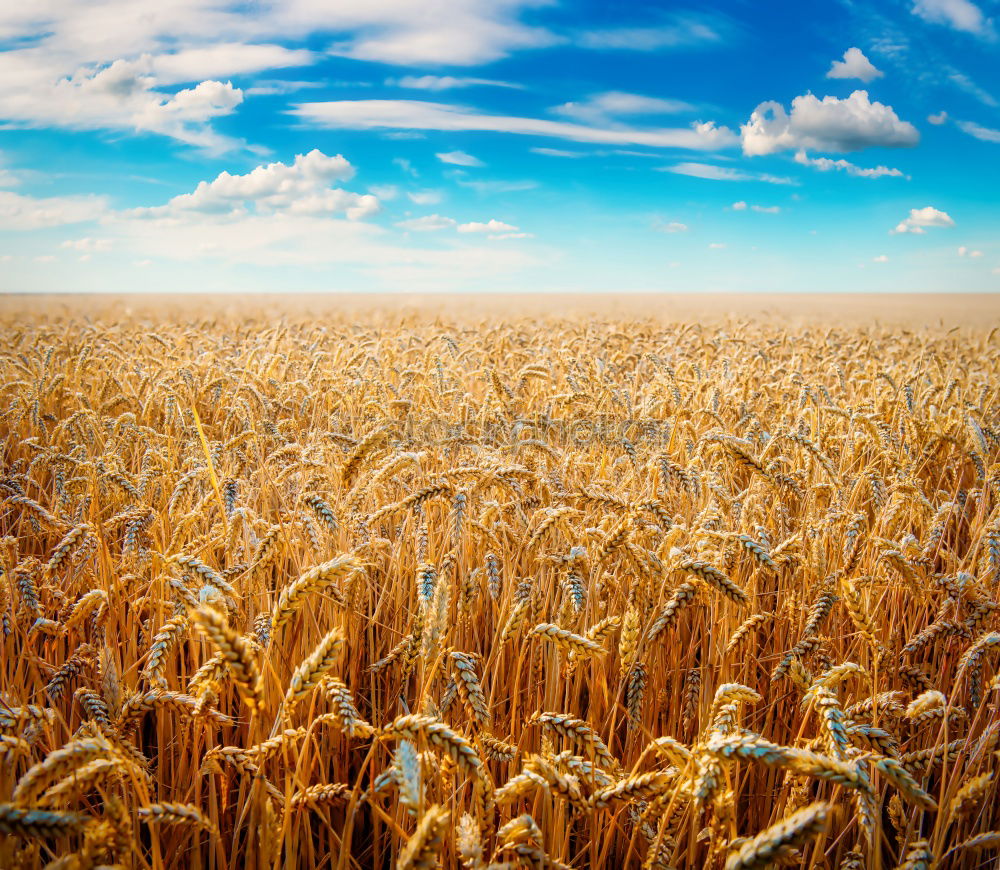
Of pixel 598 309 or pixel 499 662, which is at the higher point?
pixel 598 309

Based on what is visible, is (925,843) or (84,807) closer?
(925,843)

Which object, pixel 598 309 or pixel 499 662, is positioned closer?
pixel 499 662

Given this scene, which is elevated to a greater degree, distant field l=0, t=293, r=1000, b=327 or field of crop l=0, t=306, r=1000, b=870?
distant field l=0, t=293, r=1000, b=327

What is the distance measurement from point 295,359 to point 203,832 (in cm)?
551

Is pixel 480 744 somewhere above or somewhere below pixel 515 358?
below

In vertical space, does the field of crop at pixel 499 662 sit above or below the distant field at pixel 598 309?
below

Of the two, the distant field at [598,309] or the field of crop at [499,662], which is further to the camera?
the distant field at [598,309]

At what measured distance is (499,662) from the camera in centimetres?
169

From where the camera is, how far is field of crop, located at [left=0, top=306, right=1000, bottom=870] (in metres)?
1.13

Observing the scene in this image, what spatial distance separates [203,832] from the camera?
162cm

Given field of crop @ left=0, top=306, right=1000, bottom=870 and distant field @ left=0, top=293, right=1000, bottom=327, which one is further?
distant field @ left=0, top=293, right=1000, bottom=327

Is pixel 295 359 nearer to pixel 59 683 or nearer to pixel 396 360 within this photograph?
pixel 396 360

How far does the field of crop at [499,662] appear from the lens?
1.13 metres

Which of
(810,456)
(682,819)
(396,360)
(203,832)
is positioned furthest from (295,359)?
(682,819)
